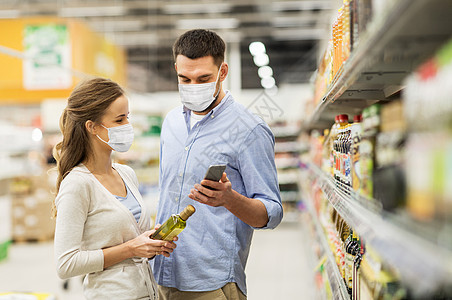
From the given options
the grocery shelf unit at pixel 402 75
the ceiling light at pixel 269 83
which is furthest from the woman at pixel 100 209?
the ceiling light at pixel 269 83

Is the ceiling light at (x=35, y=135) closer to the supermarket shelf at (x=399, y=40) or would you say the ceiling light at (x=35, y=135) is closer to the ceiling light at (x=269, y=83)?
the ceiling light at (x=269, y=83)

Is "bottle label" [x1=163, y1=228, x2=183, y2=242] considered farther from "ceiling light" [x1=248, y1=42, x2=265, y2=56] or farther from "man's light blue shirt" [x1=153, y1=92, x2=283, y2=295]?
"ceiling light" [x1=248, y1=42, x2=265, y2=56]

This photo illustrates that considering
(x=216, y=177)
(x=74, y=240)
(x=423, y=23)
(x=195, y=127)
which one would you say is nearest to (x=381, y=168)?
(x=423, y=23)

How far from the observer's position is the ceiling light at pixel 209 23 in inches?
536

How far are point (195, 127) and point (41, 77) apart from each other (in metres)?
6.90

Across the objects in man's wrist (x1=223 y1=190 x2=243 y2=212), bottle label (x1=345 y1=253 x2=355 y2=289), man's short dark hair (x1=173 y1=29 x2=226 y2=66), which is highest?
man's short dark hair (x1=173 y1=29 x2=226 y2=66)

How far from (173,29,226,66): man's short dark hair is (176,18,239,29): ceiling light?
461 inches

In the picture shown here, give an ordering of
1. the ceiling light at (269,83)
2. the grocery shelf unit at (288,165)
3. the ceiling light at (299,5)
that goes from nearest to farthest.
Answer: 1. the ceiling light at (269,83)
2. the grocery shelf unit at (288,165)
3. the ceiling light at (299,5)

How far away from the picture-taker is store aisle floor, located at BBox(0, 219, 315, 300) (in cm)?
558

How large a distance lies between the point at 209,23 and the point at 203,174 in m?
12.3

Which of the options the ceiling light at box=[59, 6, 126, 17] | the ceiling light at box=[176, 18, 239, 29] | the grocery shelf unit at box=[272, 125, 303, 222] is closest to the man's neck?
the grocery shelf unit at box=[272, 125, 303, 222]

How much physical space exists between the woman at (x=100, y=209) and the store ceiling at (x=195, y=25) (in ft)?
30.5

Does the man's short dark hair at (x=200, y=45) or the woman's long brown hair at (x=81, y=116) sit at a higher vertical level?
the man's short dark hair at (x=200, y=45)

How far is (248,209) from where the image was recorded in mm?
1934
